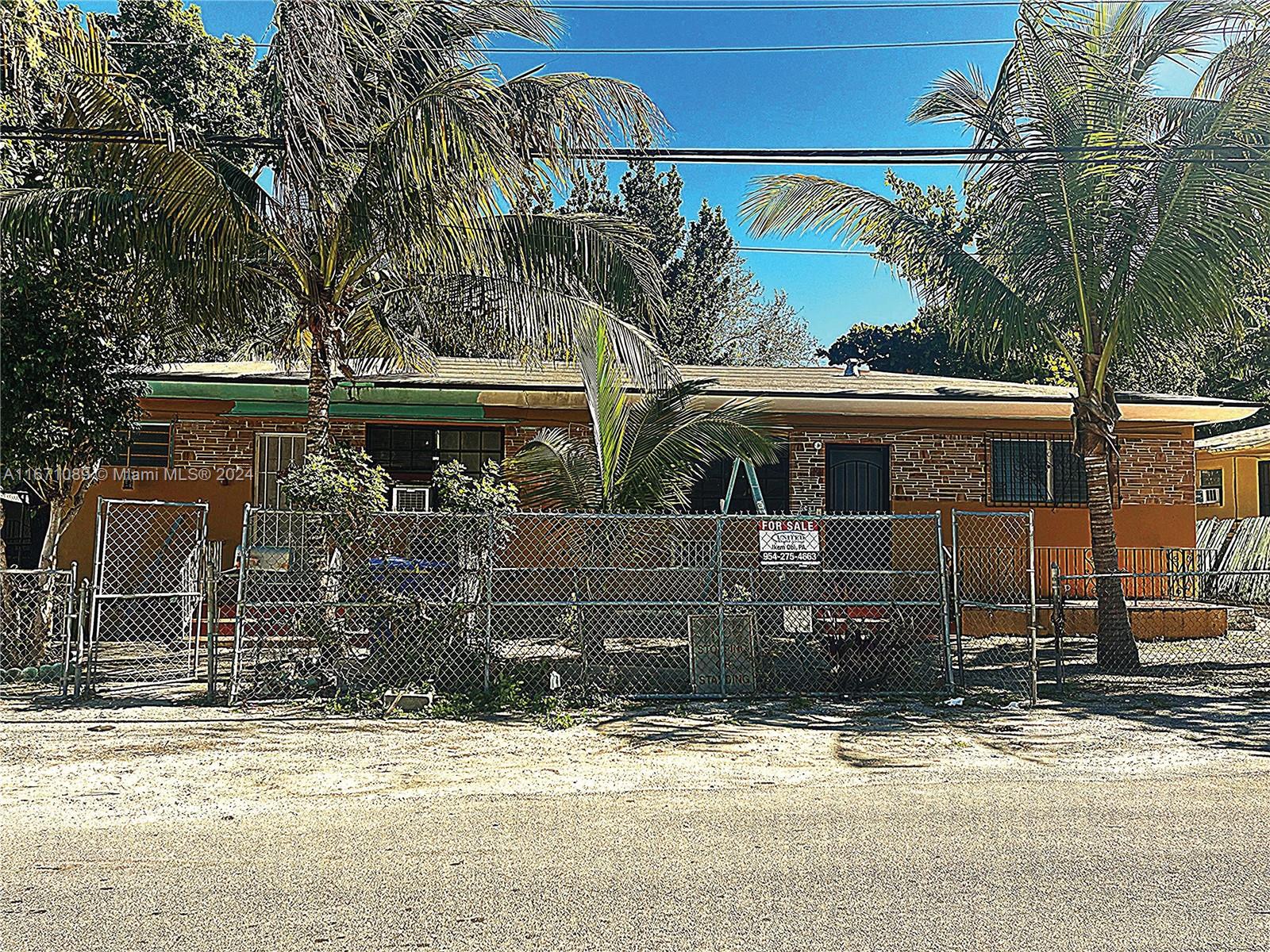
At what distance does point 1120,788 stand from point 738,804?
2.47 meters

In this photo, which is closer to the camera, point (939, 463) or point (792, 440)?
point (792, 440)

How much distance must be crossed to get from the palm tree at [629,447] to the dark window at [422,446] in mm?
3079

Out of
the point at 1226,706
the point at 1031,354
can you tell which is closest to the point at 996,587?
the point at 1031,354

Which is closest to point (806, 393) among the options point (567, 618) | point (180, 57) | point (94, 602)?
point (567, 618)

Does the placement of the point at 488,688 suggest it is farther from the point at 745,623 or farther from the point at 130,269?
the point at 130,269

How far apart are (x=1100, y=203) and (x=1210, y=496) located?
681 inches

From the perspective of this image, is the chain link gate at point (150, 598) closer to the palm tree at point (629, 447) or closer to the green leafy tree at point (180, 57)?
the palm tree at point (629, 447)

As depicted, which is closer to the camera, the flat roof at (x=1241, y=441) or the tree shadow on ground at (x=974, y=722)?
the tree shadow on ground at (x=974, y=722)

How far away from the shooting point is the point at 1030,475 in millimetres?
17172

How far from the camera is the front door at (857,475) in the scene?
1717 cm

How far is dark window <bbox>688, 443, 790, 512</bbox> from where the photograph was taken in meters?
17.1

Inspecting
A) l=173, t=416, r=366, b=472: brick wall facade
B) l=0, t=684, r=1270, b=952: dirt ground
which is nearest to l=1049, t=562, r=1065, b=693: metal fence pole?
l=0, t=684, r=1270, b=952: dirt ground

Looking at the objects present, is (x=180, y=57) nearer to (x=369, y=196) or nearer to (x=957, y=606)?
(x=369, y=196)

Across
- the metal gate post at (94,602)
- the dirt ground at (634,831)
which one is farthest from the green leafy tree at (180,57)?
the dirt ground at (634,831)
